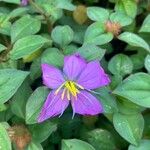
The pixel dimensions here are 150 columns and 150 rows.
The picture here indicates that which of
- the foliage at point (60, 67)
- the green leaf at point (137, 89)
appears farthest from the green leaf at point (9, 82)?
the green leaf at point (137, 89)

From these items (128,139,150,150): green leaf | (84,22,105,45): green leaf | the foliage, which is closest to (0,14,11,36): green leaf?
the foliage

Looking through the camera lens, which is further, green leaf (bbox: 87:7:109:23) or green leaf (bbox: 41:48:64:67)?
green leaf (bbox: 87:7:109:23)

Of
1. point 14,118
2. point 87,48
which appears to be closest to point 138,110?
point 87,48

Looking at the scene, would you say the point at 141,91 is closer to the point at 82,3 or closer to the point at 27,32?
the point at 27,32

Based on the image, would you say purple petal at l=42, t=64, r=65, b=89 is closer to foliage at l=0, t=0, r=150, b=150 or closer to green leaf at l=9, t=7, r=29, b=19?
foliage at l=0, t=0, r=150, b=150

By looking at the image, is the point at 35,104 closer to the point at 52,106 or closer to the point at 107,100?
the point at 52,106

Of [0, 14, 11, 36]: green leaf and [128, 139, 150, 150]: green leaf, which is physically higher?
[0, 14, 11, 36]: green leaf

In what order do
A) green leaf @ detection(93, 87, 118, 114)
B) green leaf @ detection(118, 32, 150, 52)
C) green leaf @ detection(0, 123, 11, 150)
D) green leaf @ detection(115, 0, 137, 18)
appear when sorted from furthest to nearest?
green leaf @ detection(115, 0, 137, 18), green leaf @ detection(118, 32, 150, 52), green leaf @ detection(93, 87, 118, 114), green leaf @ detection(0, 123, 11, 150)

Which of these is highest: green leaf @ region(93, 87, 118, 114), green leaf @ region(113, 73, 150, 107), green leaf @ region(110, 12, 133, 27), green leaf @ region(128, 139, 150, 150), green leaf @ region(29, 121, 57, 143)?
green leaf @ region(110, 12, 133, 27)

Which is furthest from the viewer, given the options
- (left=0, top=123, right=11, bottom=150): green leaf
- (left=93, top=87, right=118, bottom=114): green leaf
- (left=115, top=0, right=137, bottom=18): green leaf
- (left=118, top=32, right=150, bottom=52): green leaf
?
(left=115, top=0, right=137, bottom=18): green leaf
